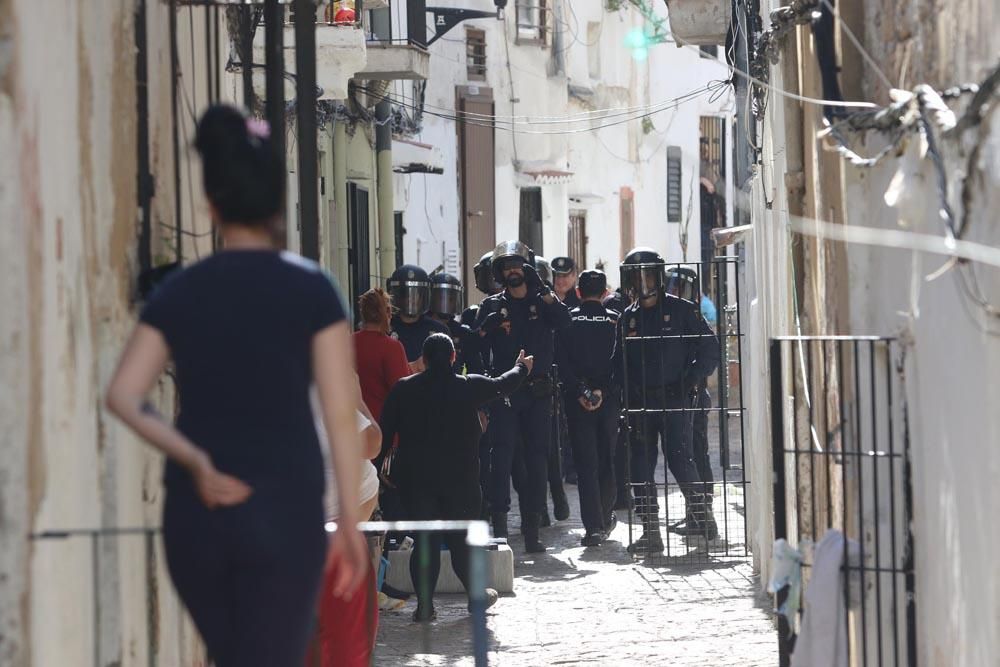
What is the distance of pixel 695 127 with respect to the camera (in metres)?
40.7

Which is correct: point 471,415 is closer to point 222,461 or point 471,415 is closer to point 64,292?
point 64,292

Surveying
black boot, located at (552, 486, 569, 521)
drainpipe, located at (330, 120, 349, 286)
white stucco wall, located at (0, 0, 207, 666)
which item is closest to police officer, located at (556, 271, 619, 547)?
black boot, located at (552, 486, 569, 521)

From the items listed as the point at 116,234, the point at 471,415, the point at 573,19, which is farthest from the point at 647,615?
the point at 573,19

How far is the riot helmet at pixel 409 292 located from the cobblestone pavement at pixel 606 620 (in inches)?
71.5

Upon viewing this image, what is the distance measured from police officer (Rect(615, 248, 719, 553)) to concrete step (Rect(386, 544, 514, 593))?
191 centimetres

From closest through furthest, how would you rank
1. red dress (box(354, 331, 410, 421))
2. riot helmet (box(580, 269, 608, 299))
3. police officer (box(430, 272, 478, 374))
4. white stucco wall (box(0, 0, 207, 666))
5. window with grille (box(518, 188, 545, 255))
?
white stucco wall (box(0, 0, 207, 666))
red dress (box(354, 331, 410, 421))
police officer (box(430, 272, 478, 374))
riot helmet (box(580, 269, 608, 299))
window with grille (box(518, 188, 545, 255))

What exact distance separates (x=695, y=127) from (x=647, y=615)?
3149 centimetres

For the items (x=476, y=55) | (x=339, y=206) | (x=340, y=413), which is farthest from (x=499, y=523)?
(x=476, y=55)

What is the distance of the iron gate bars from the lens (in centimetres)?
660

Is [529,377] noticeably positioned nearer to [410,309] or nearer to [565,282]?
[410,309]

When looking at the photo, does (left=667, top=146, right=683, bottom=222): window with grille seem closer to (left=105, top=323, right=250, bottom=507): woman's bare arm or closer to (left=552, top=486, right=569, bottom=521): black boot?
(left=552, top=486, right=569, bottom=521): black boot

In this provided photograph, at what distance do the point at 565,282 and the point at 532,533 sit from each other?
401 cm

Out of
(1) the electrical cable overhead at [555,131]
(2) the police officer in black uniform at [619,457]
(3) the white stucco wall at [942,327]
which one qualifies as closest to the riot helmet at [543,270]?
(2) the police officer in black uniform at [619,457]

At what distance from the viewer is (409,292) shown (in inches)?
484
